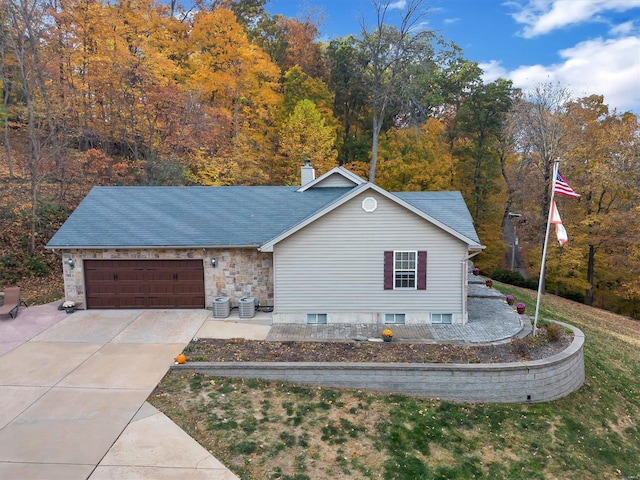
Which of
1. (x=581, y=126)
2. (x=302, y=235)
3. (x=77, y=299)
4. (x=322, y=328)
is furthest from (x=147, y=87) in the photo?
(x=581, y=126)

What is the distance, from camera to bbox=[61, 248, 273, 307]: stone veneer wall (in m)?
14.1

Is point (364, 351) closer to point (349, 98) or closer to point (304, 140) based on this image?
point (304, 140)

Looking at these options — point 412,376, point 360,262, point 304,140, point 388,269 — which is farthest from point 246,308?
point 304,140

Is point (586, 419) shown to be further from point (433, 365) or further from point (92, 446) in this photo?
point (92, 446)

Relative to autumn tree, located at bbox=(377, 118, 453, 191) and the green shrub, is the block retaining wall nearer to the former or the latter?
the green shrub

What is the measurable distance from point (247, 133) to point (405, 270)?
1777 centimetres

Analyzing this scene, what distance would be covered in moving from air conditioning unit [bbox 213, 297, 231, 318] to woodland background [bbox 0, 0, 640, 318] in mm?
7714

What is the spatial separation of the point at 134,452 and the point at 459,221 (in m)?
11.4

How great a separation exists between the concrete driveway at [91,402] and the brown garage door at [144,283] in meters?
1.03

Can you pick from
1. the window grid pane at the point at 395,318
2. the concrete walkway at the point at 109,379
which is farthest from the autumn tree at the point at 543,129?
the window grid pane at the point at 395,318

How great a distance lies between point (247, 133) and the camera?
88.5 ft

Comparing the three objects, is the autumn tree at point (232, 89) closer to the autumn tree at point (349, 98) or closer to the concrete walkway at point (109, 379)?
the autumn tree at point (349, 98)

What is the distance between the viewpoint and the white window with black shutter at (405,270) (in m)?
12.8

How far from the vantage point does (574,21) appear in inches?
823
